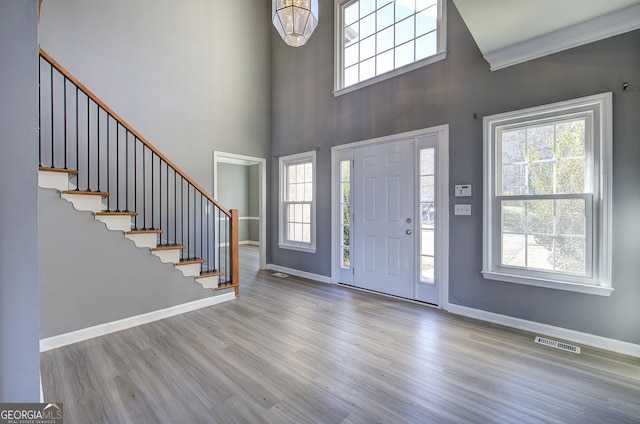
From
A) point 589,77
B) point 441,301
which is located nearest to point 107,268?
point 441,301

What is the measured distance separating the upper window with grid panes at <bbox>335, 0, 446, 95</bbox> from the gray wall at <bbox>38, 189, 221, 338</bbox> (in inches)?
142

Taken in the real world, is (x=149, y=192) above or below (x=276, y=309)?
above

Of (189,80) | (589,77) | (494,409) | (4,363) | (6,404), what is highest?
(189,80)

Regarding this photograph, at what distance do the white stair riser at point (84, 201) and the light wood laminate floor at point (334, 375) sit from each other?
4.09ft

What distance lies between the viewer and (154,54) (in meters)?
4.18

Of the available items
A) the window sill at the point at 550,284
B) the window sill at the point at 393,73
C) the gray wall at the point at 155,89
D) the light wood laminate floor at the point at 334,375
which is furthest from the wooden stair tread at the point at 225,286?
the window sill at the point at 393,73

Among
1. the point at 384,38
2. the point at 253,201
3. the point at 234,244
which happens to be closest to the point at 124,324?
the point at 234,244

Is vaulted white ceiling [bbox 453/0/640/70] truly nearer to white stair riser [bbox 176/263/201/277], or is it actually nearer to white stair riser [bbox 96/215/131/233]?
white stair riser [bbox 96/215/131/233]

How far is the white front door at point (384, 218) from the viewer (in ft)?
12.0

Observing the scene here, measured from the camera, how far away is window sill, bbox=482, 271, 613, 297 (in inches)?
95.7

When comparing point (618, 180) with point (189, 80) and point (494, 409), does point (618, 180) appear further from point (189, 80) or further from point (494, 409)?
point (189, 80)

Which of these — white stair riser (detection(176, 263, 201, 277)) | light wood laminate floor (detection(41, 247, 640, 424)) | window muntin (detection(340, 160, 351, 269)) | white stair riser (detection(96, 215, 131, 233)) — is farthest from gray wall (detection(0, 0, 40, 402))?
window muntin (detection(340, 160, 351, 269))

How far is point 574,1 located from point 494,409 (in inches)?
116

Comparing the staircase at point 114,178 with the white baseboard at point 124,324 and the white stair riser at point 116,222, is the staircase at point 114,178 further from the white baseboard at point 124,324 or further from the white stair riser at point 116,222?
the white baseboard at point 124,324
